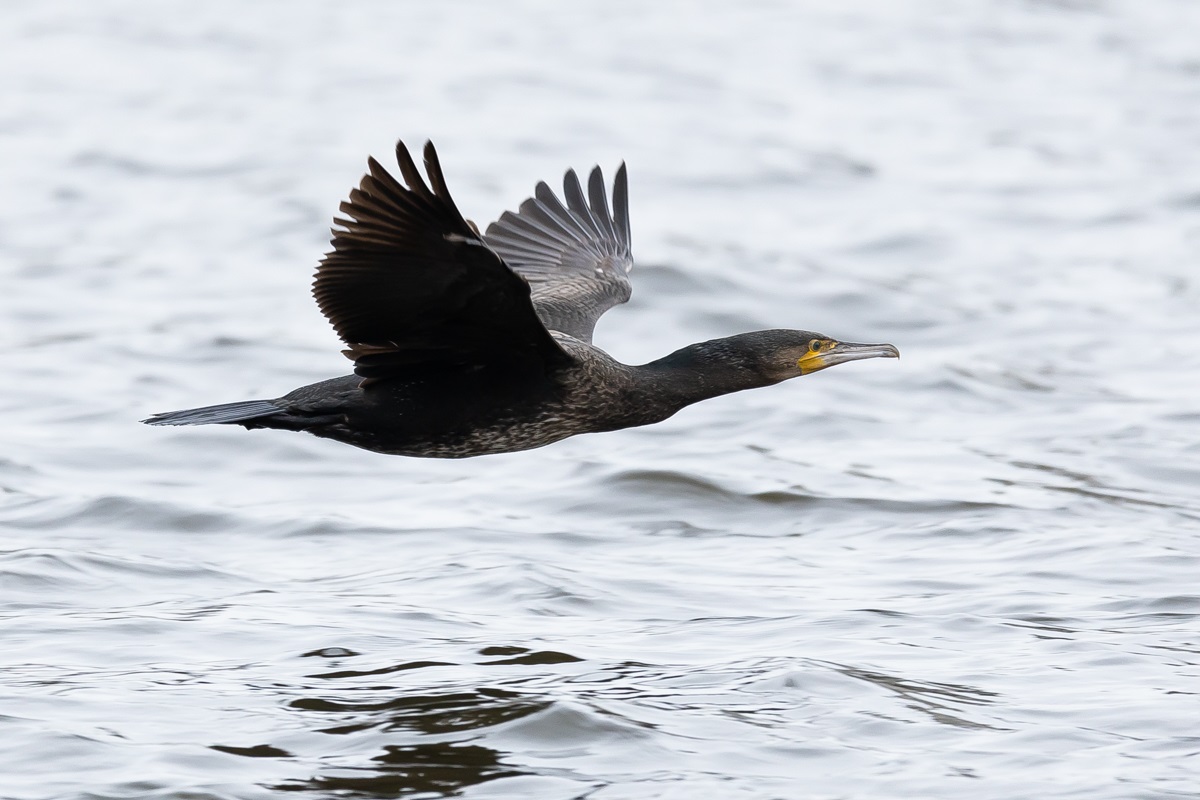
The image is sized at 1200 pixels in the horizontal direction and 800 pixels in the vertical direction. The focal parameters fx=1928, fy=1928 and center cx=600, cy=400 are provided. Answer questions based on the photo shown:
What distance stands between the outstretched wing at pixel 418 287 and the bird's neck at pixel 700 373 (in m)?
0.61

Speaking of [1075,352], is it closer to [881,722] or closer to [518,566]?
[518,566]

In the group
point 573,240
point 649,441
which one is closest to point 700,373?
point 573,240

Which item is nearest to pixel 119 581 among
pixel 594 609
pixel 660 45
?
pixel 594 609

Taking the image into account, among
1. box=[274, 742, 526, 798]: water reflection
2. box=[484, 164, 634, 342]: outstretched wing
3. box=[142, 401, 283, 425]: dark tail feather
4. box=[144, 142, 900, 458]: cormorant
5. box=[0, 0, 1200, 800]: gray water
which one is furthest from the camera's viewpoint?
box=[484, 164, 634, 342]: outstretched wing

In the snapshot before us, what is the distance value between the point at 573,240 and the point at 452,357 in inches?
97.2

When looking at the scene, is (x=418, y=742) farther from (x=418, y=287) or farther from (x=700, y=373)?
(x=700, y=373)

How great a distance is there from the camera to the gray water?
6.36 metres

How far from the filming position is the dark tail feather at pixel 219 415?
6.72 metres

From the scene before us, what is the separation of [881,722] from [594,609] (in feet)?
5.32

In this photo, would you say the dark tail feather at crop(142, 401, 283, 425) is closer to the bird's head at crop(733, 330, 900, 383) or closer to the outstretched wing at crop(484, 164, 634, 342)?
the bird's head at crop(733, 330, 900, 383)

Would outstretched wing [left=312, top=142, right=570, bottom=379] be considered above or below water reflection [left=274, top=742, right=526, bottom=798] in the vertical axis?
above

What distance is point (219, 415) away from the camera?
680 cm

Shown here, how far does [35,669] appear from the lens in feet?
22.2

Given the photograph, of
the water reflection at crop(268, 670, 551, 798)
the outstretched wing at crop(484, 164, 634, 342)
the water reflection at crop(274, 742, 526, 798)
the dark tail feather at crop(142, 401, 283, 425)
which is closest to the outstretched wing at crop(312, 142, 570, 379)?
the dark tail feather at crop(142, 401, 283, 425)
